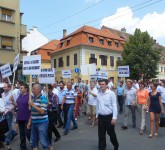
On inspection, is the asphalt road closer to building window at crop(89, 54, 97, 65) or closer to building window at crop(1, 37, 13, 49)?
building window at crop(1, 37, 13, 49)

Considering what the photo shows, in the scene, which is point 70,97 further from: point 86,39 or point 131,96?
point 86,39

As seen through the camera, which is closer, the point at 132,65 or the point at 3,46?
the point at 3,46

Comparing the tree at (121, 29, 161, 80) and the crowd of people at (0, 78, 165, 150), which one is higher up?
the tree at (121, 29, 161, 80)

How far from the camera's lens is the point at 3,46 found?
28953 mm

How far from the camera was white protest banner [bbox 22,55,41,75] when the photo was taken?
25.7 feet

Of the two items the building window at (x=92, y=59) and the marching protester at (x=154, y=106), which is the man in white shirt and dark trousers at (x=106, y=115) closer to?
the marching protester at (x=154, y=106)

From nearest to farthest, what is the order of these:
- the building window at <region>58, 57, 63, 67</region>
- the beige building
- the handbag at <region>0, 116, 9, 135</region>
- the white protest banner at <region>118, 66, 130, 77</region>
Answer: the handbag at <region>0, 116, 9, 135</region>, the white protest banner at <region>118, 66, 130, 77</region>, the beige building, the building window at <region>58, 57, 63, 67</region>

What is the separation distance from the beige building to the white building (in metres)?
28.4

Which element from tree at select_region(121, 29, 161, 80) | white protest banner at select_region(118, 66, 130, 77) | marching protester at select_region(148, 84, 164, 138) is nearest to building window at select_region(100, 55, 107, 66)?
tree at select_region(121, 29, 161, 80)

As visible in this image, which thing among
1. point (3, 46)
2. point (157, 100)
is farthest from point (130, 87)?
point (3, 46)

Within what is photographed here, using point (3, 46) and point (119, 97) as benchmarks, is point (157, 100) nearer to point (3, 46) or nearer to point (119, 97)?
point (119, 97)

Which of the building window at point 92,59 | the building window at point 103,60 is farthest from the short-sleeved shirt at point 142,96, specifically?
the building window at point 103,60

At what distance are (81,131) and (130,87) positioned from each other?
2.37 meters

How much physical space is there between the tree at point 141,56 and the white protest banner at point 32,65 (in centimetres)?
3901
